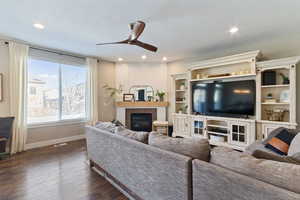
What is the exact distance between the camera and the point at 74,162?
310 cm

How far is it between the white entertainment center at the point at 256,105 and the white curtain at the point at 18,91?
13.3ft

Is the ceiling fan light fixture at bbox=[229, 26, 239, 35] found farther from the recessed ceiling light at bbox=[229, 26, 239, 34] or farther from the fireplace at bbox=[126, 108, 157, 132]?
the fireplace at bbox=[126, 108, 157, 132]

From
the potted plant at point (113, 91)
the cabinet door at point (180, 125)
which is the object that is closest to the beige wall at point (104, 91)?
the potted plant at point (113, 91)

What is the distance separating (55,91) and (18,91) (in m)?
0.89

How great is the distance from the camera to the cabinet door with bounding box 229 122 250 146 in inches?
144

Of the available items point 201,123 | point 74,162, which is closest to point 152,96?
point 201,123

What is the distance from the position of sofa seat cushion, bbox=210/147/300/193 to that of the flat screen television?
9.68ft

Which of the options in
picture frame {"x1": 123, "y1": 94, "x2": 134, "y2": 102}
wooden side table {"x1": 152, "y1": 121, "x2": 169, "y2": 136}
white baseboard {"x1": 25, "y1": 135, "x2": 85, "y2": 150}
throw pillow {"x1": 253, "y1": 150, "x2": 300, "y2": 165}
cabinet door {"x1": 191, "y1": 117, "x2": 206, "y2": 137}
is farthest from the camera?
picture frame {"x1": 123, "y1": 94, "x2": 134, "y2": 102}

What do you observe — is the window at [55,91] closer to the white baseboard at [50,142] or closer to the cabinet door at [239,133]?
the white baseboard at [50,142]

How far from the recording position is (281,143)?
219 cm

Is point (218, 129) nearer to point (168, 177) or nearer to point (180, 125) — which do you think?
point (180, 125)

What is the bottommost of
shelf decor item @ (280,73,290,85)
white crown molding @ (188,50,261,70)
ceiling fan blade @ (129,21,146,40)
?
shelf decor item @ (280,73,290,85)

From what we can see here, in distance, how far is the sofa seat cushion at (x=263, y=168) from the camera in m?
0.95

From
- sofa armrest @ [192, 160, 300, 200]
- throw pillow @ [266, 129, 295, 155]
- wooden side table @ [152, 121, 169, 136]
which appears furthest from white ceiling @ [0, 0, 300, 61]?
wooden side table @ [152, 121, 169, 136]
